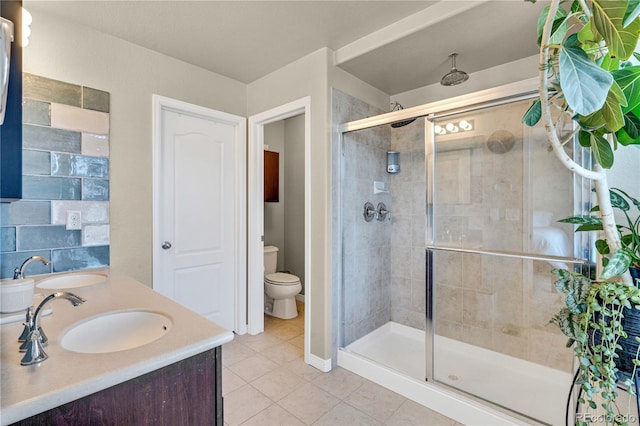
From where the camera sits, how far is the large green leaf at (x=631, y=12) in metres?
0.65

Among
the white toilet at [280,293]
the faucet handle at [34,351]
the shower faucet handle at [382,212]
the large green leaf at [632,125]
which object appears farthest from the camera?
the white toilet at [280,293]

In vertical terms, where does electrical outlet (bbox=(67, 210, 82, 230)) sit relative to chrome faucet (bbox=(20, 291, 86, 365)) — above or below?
above

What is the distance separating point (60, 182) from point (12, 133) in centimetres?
117

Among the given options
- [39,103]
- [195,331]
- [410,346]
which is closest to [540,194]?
[410,346]

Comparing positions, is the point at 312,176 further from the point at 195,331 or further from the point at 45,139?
the point at 45,139

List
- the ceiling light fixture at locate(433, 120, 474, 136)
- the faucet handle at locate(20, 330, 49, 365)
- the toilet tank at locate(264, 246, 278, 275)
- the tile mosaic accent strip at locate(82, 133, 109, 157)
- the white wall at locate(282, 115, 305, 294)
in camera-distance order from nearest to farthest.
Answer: the faucet handle at locate(20, 330, 49, 365) → the tile mosaic accent strip at locate(82, 133, 109, 157) → the ceiling light fixture at locate(433, 120, 474, 136) → the toilet tank at locate(264, 246, 278, 275) → the white wall at locate(282, 115, 305, 294)

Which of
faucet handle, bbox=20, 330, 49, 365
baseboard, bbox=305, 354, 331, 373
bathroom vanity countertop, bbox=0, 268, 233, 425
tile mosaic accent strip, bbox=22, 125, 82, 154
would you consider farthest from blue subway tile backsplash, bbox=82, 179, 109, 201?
baseboard, bbox=305, 354, 331, 373

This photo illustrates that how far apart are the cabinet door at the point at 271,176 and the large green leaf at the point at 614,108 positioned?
10.4 ft

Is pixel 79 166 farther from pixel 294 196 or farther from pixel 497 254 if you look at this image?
pixel 497 254

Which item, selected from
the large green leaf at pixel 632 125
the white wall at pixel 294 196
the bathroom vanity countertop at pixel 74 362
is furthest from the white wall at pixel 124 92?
the large green leaf at pixel 632 125

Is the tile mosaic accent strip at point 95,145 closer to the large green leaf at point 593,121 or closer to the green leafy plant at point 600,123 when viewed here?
the green leafy plant at point 600,123

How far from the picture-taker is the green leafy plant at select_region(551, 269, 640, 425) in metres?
0.79

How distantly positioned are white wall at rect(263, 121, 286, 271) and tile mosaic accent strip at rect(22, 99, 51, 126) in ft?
7.40

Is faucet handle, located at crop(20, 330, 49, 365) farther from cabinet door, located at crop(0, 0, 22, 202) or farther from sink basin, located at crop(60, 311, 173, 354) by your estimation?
cabinet door, located at crop(0, 0, 22, 202)
